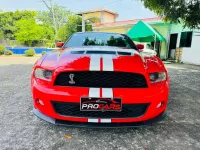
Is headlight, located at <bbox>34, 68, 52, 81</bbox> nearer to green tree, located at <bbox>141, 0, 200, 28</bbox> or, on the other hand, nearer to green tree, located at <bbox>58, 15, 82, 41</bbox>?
green tree, located at <bbox>141, 0, 200, 28</bbox>

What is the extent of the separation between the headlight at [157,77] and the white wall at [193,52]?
31.3 ft

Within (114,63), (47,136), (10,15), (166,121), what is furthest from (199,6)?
(10,15)

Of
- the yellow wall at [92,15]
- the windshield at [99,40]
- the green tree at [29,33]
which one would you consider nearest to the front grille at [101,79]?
the windshield at [99,40]

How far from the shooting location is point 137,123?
6.41 feet

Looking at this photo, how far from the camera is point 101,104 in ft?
6.06

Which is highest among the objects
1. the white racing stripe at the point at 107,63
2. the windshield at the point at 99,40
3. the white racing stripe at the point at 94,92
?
the windshield at the point at 99,40

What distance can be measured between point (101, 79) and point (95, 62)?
21 cm

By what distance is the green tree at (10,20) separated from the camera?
109 feet

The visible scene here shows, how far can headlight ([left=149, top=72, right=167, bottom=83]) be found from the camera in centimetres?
207

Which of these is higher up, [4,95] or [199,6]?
[199,6]

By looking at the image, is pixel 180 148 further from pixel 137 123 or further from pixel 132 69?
pixel 132 69

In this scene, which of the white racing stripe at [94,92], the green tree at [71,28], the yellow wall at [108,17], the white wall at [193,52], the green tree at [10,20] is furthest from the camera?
the green tree at [10,20]

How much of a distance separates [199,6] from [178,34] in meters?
7.32

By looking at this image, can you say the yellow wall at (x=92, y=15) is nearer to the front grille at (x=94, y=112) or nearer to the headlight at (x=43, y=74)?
the headlight at (x=43, y=74)
